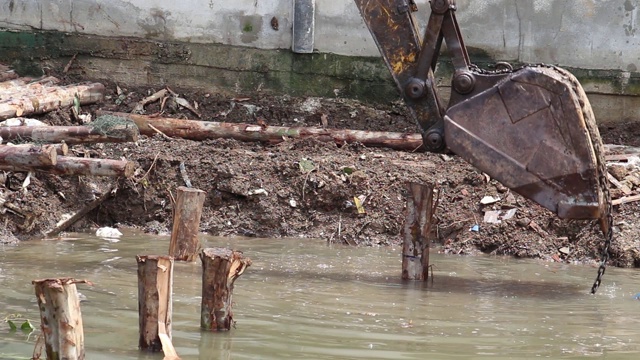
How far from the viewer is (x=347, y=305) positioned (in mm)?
6922

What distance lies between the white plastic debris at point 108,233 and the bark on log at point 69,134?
105 cm

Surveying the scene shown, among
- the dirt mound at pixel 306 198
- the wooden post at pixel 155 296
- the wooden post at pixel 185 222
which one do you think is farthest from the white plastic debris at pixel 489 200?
the wooden post at pixel 155 296

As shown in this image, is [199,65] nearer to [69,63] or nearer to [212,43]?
[212,43]

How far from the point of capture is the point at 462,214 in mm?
10062

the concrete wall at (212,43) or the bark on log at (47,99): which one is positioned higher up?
the concrete wall at (212,43)

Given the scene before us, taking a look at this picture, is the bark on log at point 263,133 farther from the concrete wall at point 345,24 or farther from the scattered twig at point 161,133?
the concrete wall at point 345,24

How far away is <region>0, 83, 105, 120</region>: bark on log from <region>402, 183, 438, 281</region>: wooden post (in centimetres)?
492

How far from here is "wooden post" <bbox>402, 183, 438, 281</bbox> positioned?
7.84m

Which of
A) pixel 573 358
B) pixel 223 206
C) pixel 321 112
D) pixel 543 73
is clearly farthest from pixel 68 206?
pixel 573 358

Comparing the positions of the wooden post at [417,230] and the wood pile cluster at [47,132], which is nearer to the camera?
the wooden post at [417,230]

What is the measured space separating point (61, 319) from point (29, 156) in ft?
11.2

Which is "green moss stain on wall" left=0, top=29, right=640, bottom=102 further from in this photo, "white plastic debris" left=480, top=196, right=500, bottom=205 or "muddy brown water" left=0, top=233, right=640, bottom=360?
"muddy brown water" left=0, top=233, right=640, bottom=360

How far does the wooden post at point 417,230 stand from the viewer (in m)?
7.84

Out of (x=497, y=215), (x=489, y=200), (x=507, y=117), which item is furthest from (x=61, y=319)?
(x=489, y=200)
